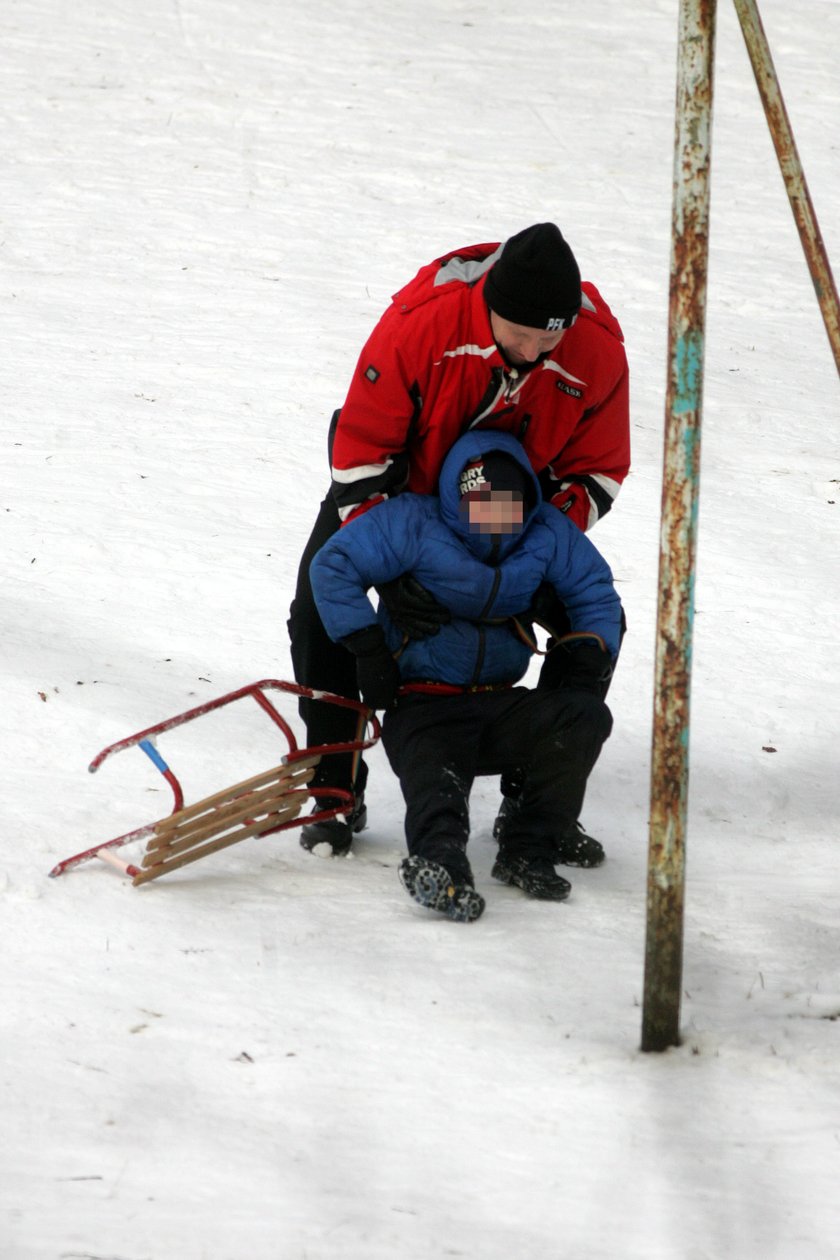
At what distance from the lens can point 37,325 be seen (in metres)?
7.98

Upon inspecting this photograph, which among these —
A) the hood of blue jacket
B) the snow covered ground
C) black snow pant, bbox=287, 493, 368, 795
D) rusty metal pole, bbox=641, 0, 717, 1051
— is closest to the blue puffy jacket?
the hood of blue jacket

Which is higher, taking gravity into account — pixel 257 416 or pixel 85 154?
pixel 85 154

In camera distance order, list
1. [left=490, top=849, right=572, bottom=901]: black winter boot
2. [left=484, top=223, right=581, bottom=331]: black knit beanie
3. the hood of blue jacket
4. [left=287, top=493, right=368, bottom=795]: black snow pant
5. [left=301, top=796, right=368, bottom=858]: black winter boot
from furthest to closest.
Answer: [left=301, top=796, right=368, bottom=858]: black winter boot
[left=287, top=493, right=368, bottom=795]: black snow pant
[left=490, top=849, right=572, bottom=901]: black winter boot
the hood of blue jacket
[left=484, top=223, right=581, bottom=331]: black knit beanie

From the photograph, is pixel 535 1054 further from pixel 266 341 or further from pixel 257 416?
pixel 266 341

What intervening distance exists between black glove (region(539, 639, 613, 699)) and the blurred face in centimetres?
39

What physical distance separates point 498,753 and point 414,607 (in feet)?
1.42

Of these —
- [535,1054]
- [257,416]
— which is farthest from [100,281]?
[535,1054]

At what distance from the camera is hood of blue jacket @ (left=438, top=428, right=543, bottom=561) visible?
339 cm

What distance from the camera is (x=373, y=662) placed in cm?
343

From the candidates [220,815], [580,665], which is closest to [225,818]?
[220,815]

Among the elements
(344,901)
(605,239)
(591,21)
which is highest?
(591,21)

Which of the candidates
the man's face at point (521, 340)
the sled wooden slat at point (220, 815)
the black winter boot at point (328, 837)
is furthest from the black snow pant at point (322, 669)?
the man's face at point (521, 340)

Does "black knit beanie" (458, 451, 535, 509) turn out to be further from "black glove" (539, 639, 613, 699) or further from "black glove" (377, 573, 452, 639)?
"black glove" (539, 639, 613, 699)

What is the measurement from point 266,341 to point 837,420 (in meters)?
3.21
